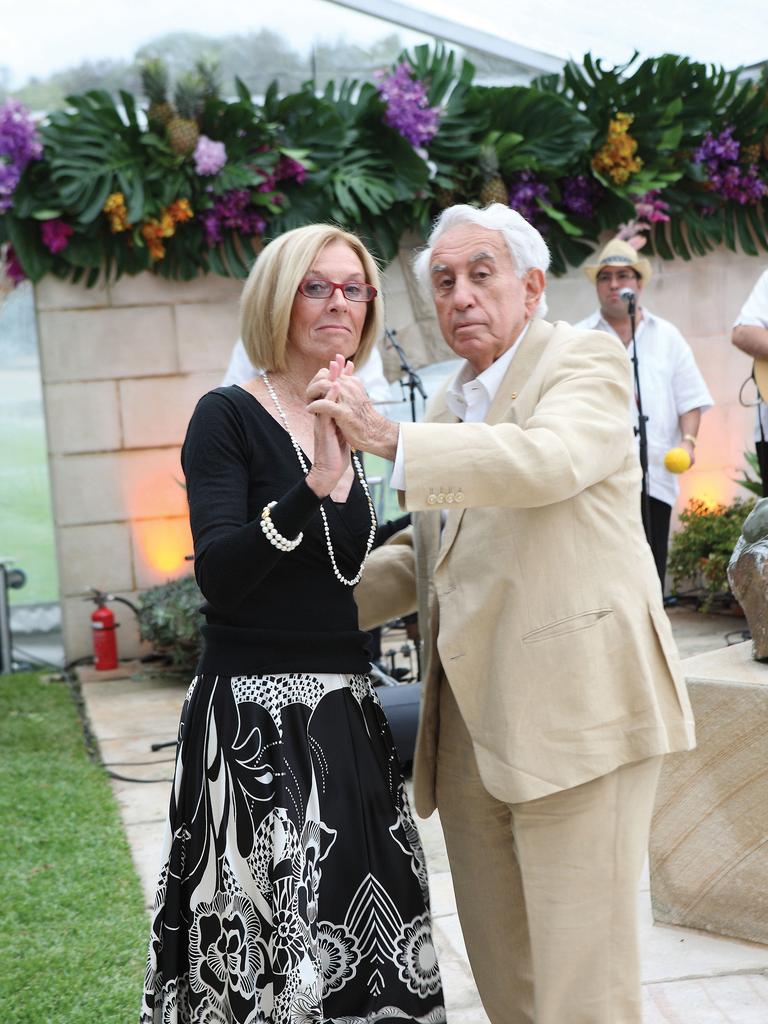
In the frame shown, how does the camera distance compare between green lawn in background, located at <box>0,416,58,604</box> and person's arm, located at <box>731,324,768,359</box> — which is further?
green lawn in background, located at <box>0,416,58,604</box>

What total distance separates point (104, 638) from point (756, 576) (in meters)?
4.67

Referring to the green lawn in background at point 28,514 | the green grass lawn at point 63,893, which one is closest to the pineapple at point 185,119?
the green lawn in background at point 28,514

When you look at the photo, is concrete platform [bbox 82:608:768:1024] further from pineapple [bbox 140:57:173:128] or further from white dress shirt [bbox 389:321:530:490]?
pineapple [bbox 140:57:173:128]

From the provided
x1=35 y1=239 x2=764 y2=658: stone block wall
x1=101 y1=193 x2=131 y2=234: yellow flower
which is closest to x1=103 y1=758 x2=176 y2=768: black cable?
→ x1=35 y1=239 x2=764 y2=658: stone block wall

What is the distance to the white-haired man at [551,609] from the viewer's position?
2006 millimetres

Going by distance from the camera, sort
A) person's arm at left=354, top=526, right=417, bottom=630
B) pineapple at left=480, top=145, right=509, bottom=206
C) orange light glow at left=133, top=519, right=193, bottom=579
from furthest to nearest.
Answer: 1. orange light glow at left=133, top=519, right=193, bottom=579
2. pineapple at left=480, top=145, right=509, bottom=206
3. person's arm at left=354, top=526, right=417, bottom=630

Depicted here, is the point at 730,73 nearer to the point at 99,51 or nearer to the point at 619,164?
the point at 619,164

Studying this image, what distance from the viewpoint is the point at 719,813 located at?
324cm

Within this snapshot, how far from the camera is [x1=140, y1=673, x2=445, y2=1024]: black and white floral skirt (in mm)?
2139

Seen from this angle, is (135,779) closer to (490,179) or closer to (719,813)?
(719,813)

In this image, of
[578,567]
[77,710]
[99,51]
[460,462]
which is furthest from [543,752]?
[99,51]

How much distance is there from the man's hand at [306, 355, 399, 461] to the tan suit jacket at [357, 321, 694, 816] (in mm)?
59

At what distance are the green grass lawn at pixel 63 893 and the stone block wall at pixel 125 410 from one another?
A: 1.60 metres

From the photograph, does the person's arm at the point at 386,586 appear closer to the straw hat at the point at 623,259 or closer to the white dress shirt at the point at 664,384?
the white dress shirt at the point at 664,384
